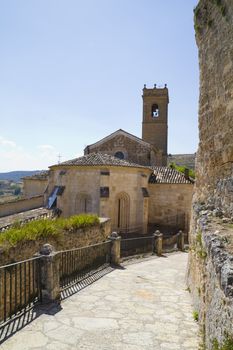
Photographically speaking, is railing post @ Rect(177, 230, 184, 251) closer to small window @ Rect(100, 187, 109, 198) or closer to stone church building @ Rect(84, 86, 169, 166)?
small window @ Rect(100, 187, 109, 198)

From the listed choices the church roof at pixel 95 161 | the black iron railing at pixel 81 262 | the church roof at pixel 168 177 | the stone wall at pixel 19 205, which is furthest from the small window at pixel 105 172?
the stone wall at pixel 19 205

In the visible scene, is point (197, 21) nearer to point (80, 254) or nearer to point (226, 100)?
point (226, 100)

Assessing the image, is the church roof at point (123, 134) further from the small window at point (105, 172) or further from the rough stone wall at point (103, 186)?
the small window at point (105, 172)

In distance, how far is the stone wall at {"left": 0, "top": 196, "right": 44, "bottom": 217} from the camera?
26.5 m

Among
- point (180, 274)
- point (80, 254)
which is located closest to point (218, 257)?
point (80, 254)

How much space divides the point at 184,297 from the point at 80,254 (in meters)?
3.80

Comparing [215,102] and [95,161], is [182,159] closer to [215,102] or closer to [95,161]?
[95,161]

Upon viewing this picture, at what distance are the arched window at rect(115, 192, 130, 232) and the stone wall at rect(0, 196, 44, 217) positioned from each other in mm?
9259

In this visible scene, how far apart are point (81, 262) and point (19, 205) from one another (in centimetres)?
1865

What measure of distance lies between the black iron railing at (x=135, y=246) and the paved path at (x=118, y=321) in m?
6.81

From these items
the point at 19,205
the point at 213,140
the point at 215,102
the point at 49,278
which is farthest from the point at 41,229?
the point at 19,205

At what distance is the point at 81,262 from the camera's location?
10.5 m

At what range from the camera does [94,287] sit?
8992 millimetres

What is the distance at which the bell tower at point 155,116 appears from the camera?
4075 cm
